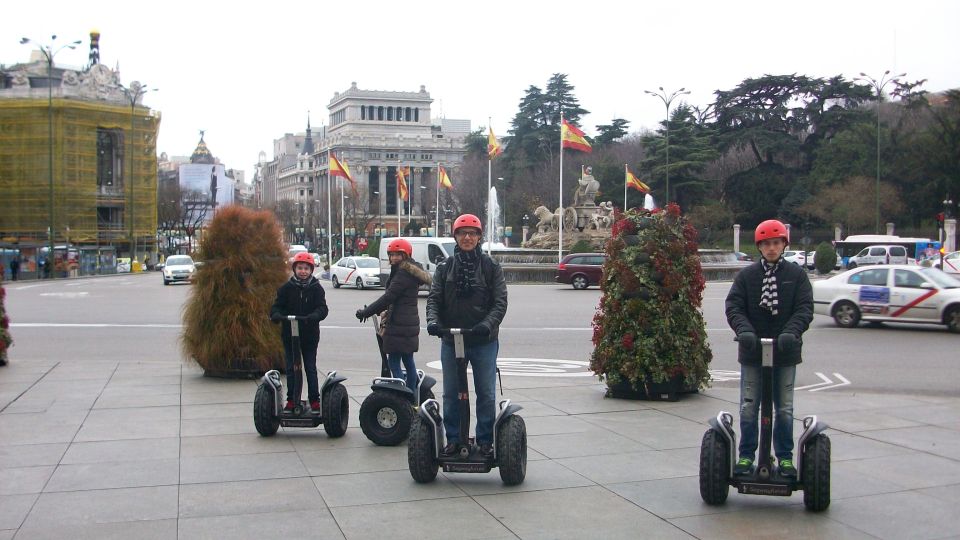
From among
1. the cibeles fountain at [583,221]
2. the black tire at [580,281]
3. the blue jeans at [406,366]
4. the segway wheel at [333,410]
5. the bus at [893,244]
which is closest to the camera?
the segway wheel at [333,410]

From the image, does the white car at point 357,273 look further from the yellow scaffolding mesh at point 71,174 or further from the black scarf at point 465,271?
the yellow scaffolding mesh at point 71,174

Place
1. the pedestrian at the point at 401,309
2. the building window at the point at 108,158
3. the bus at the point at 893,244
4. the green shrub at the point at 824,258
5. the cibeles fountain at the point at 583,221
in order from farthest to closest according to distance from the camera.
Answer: the building window at the point at 108,158, the bus at the point at 893,244, the green shrub at the point at 824,258, the cibeles fountain at the point at 583,221, the pedestrian at the point at 401,309

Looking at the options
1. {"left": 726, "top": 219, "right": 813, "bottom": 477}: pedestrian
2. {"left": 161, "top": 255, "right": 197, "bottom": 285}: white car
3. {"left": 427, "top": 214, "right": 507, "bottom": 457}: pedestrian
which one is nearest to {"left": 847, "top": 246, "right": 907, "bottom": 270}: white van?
{"left": 161, "top": 255, "right": 197, "bottom": 285}: white car

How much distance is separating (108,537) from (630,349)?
20.2 feet

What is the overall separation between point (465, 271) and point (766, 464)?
7.72 ft

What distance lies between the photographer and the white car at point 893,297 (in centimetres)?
1931

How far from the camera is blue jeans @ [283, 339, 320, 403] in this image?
8.44m

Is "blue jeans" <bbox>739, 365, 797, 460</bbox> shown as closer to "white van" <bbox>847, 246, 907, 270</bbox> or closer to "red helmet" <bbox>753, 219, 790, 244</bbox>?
"red helmet" <bbox>753, 219, 790, 244</bbox>

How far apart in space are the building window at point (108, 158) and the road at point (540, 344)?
52.2m

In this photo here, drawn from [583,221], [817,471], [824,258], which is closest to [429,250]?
[583,221]

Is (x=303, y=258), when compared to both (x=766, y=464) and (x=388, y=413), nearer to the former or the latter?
(x=388, y=413)

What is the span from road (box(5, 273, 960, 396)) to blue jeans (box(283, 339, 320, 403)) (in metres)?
4.29

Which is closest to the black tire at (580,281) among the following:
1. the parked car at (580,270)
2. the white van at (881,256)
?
the parked car at (580,270)

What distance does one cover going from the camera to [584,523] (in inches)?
232
